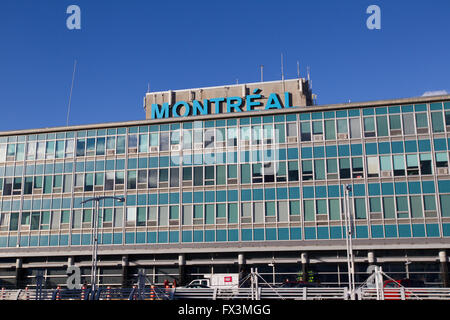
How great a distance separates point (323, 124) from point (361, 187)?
690 cm

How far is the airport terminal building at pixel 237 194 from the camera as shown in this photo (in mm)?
43344

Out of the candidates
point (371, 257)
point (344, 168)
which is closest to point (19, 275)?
point (344, 168)

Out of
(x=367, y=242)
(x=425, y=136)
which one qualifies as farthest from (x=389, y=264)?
(x=425, y=136)

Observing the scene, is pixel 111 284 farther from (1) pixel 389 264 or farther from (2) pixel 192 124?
(1) pixel 389 264

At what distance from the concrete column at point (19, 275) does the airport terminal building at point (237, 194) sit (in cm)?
11

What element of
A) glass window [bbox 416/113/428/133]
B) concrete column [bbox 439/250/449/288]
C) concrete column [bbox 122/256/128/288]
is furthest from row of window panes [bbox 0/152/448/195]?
concrete column [bbox 122/256/128/288]

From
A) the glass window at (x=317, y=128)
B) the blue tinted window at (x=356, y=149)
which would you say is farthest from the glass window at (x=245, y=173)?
the blue tinted window at (x=356, y=149)

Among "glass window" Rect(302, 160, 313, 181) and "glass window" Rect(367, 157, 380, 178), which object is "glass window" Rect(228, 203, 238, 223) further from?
"glass window" Rect(367, 157, 380, 178)

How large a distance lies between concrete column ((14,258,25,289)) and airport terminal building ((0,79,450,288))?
108 mm

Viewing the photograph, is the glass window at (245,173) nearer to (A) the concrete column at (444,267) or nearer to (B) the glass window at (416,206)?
(B) the glass window at (416,206)

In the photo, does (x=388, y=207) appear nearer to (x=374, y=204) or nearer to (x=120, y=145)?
(x=374, y=204)

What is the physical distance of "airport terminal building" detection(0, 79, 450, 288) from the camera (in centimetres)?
4334

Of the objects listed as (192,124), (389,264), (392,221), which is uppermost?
(192,124)
